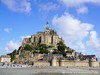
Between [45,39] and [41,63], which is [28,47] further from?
[41,63]

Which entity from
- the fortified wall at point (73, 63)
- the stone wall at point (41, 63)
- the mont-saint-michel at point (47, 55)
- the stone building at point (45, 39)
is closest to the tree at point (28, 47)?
the mont-saint-michel at point (47, 55)

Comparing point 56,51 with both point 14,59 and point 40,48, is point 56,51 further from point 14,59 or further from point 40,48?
point 14,59

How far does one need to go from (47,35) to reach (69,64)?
1758cm

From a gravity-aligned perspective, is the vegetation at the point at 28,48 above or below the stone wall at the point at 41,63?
above

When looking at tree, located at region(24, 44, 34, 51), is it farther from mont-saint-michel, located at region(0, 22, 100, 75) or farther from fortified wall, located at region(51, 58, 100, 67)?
fortified wall, located at region(51, 58, 100, 67)

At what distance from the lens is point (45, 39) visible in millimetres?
103875

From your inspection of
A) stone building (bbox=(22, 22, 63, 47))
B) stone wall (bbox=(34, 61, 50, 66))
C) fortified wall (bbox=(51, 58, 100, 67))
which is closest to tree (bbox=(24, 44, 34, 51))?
stone building (bbox=(22, 22, 63, 47))

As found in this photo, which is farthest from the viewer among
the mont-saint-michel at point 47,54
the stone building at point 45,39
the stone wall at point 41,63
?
the stone building at point 45,39

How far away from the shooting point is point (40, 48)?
99.6m

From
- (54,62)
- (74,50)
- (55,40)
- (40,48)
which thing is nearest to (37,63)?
(54,62)

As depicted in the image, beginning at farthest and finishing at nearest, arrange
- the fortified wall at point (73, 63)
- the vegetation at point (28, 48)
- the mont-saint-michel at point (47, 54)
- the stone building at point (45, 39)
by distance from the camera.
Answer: the stone building at point (45, 39)
the vegetation at point (28, 48)
the mont-saint-michel at point (47, 54)
the fortified wall at point (73, 63)

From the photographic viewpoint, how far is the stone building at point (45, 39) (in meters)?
104

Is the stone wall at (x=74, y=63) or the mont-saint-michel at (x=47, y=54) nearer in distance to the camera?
the stone wall at (x=74, y=63)

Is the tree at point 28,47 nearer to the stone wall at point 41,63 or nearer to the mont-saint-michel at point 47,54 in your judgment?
the mont-saint-michel at point 47,54
